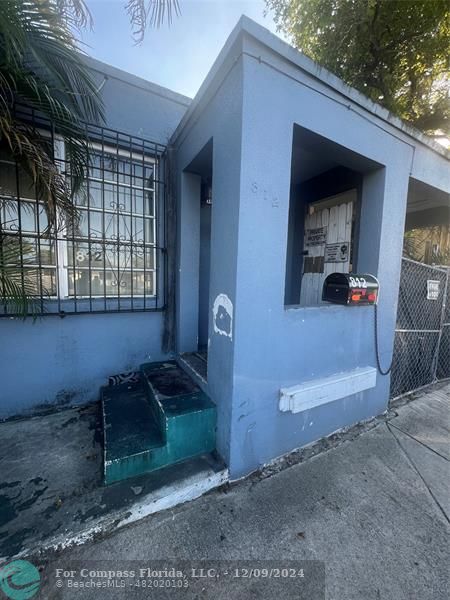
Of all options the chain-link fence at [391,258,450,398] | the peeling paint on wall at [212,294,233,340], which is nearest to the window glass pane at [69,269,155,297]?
the peeling paint on wall at [212,294,233,340]

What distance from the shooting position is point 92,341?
2586mm

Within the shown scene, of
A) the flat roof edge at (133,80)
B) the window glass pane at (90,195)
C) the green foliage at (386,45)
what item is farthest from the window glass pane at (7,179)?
the green foliage at (386,45)

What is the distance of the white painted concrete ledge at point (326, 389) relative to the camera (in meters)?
1.93

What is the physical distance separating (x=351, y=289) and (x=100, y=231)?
8.48 feet

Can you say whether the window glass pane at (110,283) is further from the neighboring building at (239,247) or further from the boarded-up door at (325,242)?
the boarded-up door at (325,242)

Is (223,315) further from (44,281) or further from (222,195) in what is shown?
(44,281)

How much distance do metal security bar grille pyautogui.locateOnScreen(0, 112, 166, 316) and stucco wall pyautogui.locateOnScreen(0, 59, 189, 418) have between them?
0.46 feet

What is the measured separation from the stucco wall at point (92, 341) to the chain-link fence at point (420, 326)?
297cm

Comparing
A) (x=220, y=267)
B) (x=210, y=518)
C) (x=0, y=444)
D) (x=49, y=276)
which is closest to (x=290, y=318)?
(x=220, y=267)

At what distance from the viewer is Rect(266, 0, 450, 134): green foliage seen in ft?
10.1

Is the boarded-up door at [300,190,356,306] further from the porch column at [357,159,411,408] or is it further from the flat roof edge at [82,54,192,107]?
the flat roof edge at [82,54,192,107]

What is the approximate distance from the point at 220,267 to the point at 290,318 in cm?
68

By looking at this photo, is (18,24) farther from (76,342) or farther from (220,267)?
(76,342)

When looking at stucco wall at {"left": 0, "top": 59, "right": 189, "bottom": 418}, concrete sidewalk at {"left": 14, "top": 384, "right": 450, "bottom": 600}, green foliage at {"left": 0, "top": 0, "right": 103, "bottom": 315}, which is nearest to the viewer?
concrete sidewalk at {"left": 14, "top": 384, "right": 450, "bottom": 600}
